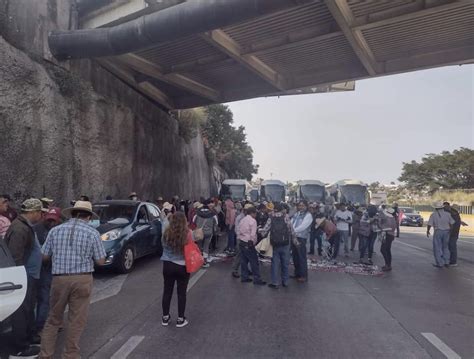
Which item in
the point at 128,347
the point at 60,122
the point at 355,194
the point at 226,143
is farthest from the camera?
the point at 226,143

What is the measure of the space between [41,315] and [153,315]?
160 cm

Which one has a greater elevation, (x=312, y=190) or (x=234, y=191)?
(x=312, y=190)

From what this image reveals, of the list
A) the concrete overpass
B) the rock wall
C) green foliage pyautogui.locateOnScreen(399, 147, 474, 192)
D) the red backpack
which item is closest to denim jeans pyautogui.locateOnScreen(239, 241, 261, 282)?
the red backpack

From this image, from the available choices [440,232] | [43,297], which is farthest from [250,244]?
[440,232]

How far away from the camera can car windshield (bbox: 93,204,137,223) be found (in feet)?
→ 33.4

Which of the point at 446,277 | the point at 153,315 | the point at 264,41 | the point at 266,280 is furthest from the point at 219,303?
the point at 264,41

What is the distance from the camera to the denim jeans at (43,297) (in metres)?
5.12

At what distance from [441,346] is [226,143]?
4349 cm

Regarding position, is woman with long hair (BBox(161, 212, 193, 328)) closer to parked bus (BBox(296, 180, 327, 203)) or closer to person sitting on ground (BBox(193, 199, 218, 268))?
person sitting on ground (BBox(193, 199, 218, 268))

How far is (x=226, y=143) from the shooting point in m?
47.8

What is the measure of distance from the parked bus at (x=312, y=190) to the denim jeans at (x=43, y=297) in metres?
24.6

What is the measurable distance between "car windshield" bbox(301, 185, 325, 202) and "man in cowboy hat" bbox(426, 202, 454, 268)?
56.1 ft

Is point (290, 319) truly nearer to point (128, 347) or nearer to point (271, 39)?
point (128, 347)

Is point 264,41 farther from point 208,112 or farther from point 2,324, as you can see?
point 208,112
